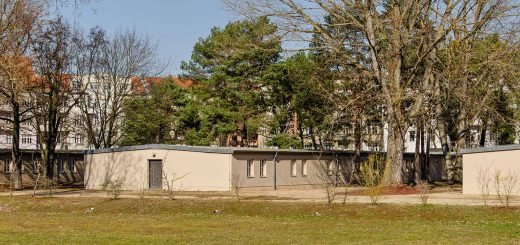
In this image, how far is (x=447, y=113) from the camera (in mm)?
55625

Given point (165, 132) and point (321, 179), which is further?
point (165, 132)

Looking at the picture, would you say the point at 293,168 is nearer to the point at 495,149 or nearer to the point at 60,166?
the point at 495,149

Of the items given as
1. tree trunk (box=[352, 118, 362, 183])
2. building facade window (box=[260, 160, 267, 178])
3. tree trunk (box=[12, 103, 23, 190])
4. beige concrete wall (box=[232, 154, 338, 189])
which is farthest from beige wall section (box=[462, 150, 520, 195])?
tree trunk (box=[12, 103, 23, 190])

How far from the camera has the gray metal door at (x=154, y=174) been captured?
1900 inches

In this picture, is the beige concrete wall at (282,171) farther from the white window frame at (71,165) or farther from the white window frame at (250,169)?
the white window frame at (71,165)

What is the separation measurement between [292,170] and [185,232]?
1246 inches

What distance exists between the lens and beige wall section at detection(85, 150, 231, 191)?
4584 centimetres

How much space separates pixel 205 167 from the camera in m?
46.4

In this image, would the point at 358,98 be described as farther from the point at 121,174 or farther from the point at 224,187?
the point at 121,174

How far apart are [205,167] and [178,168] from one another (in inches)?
72.4

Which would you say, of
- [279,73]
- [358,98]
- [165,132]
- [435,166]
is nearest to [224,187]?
[358,98]

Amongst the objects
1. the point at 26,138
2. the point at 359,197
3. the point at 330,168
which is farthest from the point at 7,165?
the point at 359,197

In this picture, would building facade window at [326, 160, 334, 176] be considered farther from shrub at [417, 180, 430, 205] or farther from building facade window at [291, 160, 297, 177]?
shrub at [417, 180, 430, 205]

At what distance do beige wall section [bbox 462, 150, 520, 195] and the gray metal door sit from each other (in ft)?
63.4
